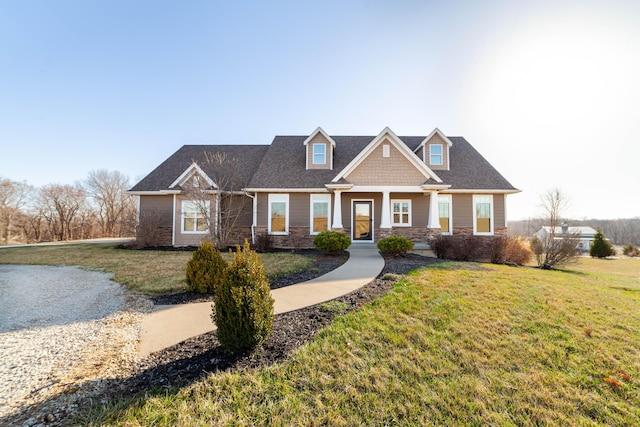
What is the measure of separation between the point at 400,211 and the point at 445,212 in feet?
8.60

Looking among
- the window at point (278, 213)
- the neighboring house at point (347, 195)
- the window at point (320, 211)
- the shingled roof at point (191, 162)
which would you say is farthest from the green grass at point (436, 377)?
the shingled roof at point (191, 162)

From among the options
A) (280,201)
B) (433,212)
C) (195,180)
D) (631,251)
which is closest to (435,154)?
(433,212)

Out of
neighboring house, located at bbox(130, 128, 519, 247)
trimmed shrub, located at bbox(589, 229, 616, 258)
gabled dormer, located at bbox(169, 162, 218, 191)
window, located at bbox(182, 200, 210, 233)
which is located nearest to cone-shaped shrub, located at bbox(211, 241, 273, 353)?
neighboring house, located at bbox(130, 128, 519, 247)

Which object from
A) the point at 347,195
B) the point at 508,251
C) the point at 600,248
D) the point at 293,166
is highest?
the point at 293,166

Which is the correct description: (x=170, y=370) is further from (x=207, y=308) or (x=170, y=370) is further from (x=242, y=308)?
(x=207, y=308)

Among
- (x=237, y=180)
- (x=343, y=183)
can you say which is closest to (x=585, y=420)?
(x=343, y=183)

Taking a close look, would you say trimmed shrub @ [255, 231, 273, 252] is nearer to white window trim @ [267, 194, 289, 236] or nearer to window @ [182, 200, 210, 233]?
white window trim @ [267, 194, 289, 236]

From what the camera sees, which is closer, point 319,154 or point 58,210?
point 319,154

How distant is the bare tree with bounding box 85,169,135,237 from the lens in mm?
32312

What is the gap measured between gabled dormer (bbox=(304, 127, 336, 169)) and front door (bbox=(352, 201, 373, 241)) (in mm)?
2962

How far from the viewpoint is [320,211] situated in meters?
14.1

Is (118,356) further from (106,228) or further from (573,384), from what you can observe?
(106,228)

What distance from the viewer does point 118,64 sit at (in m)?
12.5

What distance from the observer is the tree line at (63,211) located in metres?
24.9
